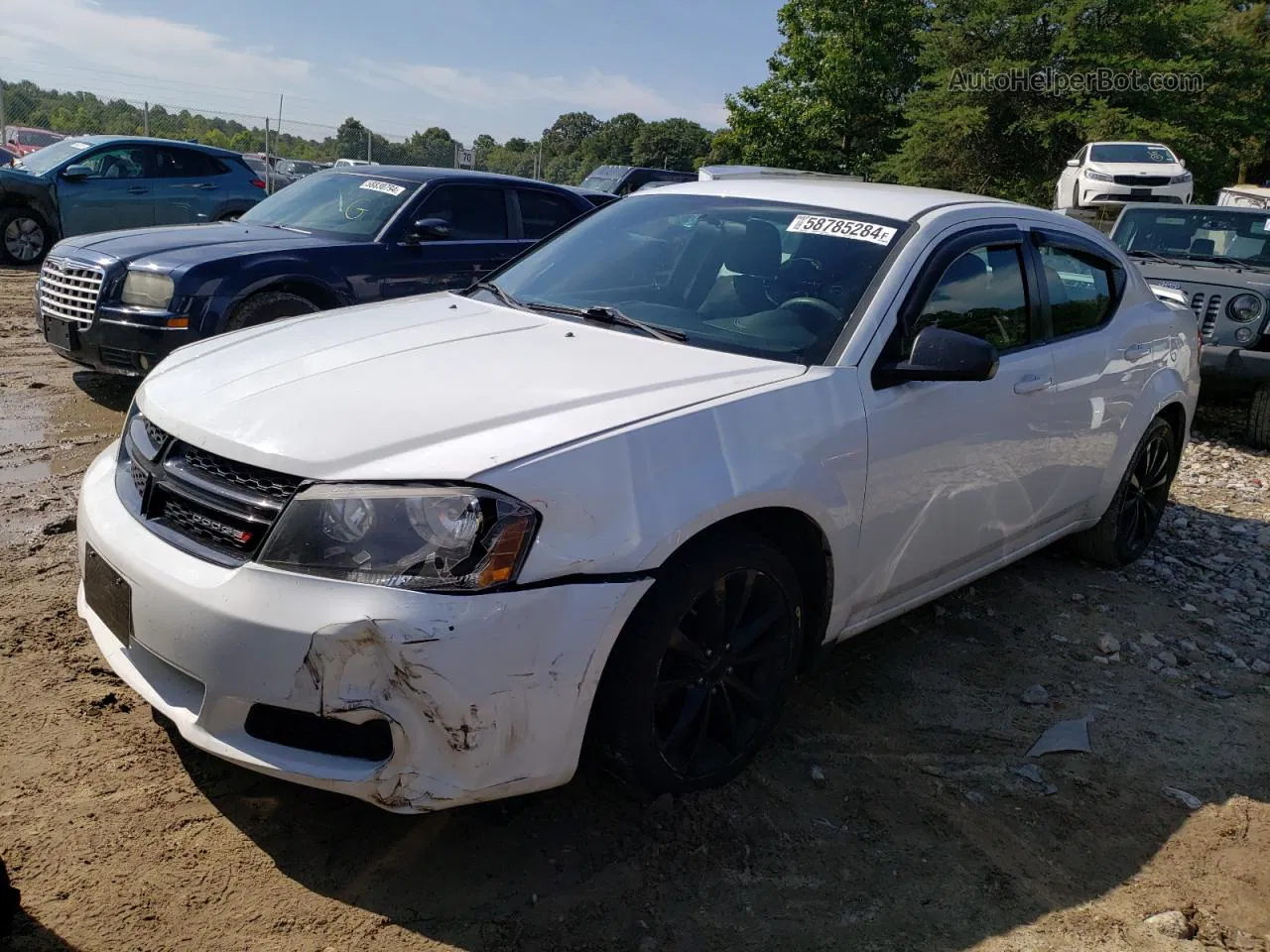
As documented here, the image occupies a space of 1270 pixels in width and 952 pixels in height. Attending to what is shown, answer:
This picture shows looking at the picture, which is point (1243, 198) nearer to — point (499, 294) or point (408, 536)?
point (499, 294)

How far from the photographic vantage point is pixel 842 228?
3.48 metres

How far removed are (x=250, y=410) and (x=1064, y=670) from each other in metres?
3.05

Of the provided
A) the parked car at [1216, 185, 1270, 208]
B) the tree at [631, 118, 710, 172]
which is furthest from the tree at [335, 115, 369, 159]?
the tree at [631, 118, 710, 172]

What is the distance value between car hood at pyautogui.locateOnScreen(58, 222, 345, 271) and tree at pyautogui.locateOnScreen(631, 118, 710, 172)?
2662 inches

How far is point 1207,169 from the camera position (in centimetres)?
2634

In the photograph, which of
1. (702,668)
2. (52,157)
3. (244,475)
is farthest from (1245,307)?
(52,157)

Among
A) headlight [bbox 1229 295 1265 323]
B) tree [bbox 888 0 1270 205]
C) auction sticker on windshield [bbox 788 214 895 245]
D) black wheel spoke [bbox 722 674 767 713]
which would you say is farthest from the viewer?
tree [bbox 888 0 1270 205]

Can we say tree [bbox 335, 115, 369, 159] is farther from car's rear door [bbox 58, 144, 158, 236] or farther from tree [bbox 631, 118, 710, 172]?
tree [bbox 631, 118, 710, 172]

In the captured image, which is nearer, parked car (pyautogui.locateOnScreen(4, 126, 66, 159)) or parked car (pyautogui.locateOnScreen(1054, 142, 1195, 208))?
parked car (pyautogui.locateOnScreen(1054, 142, 1195, 208))

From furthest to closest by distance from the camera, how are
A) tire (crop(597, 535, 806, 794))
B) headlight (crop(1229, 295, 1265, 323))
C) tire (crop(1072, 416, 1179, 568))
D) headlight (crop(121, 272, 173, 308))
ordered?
headlight (crop(1229, 295, 1265, 323)), headlight (crop(121, 272, 173, 308)), tire (crop(1072, 416, 1179, 568)), tire (crop(597, 535, 806, 794))

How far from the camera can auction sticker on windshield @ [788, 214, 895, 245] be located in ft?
11.1

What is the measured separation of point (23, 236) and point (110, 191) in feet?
4.20

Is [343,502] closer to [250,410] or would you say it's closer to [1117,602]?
[250,410]

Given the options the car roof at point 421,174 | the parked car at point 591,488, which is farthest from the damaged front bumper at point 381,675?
the car roof at point 421,174
